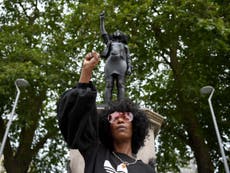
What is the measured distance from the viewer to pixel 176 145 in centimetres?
1526

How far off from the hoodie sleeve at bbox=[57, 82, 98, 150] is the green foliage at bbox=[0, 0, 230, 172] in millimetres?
9137

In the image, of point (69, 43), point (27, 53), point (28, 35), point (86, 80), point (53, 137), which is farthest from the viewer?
point (53, 137)

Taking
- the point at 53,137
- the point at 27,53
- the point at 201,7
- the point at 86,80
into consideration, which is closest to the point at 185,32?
the point at 201,7

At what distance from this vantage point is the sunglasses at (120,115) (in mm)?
2354

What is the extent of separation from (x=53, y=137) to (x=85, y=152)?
14485mm

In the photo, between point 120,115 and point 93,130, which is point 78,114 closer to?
point 93,130

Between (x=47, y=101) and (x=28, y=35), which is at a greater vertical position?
(x=28, y=35)

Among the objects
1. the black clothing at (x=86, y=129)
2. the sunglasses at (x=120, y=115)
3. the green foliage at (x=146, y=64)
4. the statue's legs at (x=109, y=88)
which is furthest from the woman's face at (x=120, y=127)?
the green foliage at (x=146, y=64)

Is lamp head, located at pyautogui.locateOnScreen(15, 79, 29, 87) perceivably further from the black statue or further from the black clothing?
the black clothing

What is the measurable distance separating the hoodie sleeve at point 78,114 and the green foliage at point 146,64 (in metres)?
9.14

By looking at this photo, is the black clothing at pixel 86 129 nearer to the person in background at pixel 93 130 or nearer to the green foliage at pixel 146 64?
the person in background at pixel 93 130

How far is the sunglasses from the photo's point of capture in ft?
7.72

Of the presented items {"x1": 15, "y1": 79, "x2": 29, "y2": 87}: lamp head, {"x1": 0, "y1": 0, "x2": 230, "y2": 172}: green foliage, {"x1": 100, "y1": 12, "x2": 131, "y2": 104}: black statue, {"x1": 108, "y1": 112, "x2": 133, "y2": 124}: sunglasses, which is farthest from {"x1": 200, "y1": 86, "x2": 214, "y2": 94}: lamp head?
{"x1": 108, "y1": 112, "x2": 133, "y2": 124}: sunglasses

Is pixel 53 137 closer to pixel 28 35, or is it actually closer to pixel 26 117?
pixel 26 117
